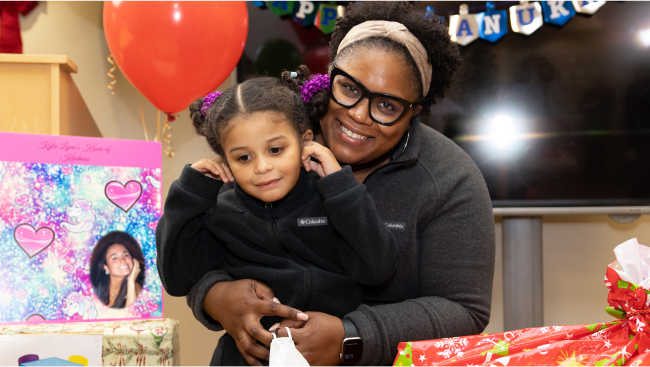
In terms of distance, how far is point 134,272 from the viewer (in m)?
1.38

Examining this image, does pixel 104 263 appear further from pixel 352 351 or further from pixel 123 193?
pixel 352 351

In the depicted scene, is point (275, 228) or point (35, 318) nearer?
point (275, 228)

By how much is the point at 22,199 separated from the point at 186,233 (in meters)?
0.54

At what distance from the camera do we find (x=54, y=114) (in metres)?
1.61

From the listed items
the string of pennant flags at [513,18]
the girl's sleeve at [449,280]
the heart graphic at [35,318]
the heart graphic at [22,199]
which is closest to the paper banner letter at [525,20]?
the string of pennant flags at [513,18]

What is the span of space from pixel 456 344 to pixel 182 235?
0.65m

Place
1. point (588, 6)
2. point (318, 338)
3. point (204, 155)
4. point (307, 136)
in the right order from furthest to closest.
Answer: point (204, 155) < point (588, 6) < point (307, 136) < point (318, 338)

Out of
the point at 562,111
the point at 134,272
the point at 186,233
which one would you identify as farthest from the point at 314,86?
the point at 562,111

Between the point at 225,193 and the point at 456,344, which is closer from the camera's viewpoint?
the point at 456,344

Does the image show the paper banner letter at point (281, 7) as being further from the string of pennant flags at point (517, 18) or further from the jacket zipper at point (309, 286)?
the jacket zipper at point (309, 286)

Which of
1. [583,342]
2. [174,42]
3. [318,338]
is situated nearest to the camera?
[583,342]

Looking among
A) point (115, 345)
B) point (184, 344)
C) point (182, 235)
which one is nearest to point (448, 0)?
point (182, 235)

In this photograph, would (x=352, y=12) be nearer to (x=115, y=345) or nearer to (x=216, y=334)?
(x=115, y=345)

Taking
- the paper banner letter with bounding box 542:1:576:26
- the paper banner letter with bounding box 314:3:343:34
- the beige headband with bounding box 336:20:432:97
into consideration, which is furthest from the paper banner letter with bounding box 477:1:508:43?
the beige headband with bounding box 336:20:432:97
